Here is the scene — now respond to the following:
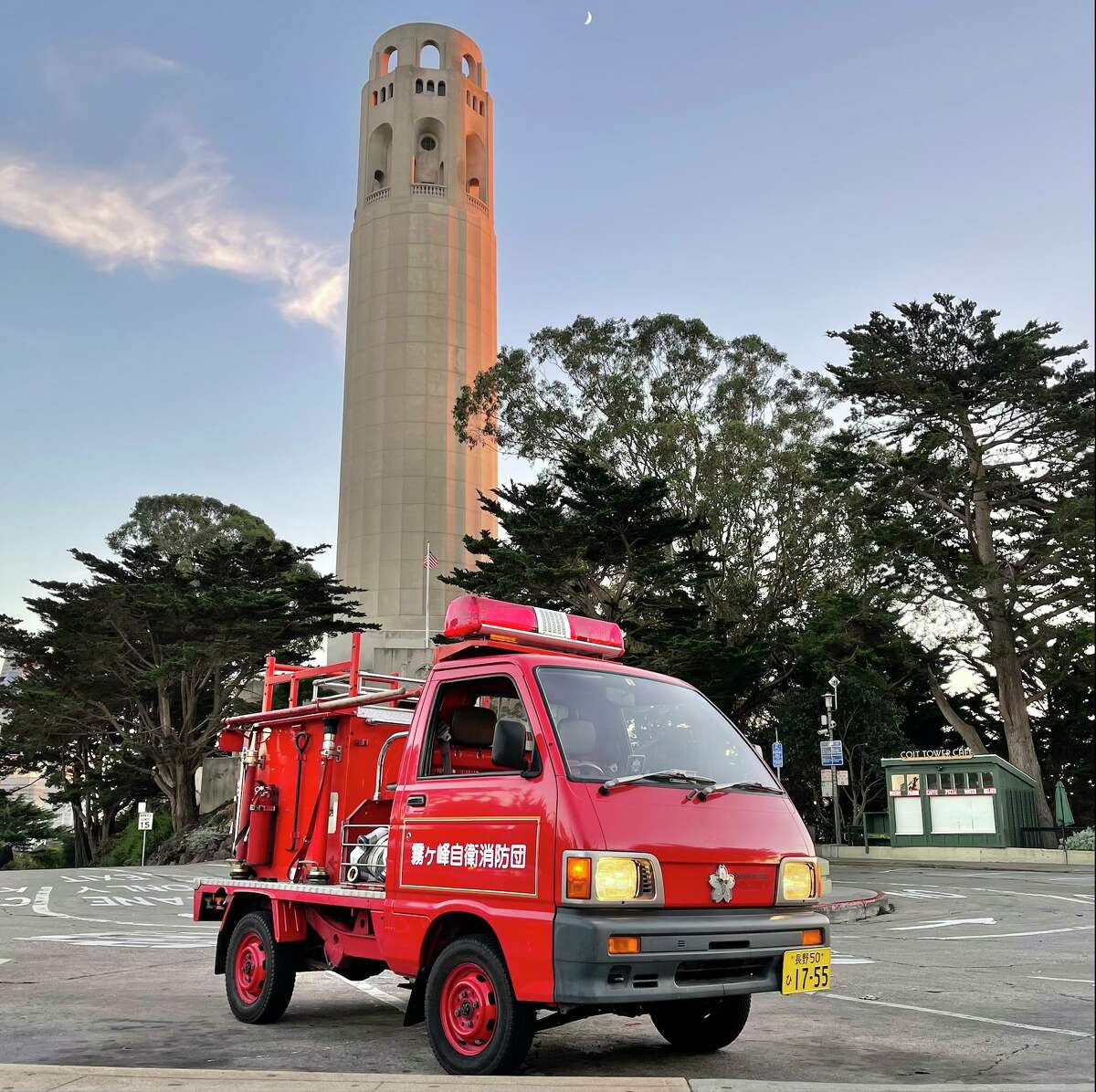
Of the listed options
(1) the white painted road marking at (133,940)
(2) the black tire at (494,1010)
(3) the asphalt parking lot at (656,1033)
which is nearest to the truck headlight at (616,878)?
(2) the black tire at (494,1010)

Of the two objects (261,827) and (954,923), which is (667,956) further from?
(954,923)

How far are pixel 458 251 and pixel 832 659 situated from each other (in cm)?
4426

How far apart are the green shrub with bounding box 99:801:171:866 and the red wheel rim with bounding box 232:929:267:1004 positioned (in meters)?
44.4

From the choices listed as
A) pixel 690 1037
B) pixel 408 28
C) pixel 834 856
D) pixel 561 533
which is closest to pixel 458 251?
pixel 408 28

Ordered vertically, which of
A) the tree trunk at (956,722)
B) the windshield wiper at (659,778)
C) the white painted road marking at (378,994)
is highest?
the tree trunk at (956,722)

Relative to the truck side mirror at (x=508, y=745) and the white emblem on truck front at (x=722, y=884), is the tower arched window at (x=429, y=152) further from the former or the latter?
the white emblem on truck front at (x=722, y=884)

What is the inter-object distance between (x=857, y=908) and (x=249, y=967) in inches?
500

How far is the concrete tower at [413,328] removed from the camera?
232ft

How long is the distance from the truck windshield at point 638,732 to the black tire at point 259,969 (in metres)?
3.21

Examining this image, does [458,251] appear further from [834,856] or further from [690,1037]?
[690,1037]

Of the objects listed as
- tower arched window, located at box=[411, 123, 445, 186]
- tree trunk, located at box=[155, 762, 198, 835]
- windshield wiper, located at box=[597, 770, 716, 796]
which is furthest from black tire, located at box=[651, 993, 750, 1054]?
tower arched window, located at box=[411, 123, 445, 186]

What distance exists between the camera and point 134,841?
5431cm

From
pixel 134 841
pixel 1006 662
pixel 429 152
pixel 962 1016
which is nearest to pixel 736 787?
pixel 962 1016

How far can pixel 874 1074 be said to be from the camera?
21.2ft
